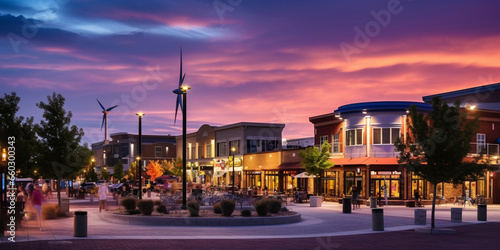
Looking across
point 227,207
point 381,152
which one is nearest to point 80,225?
point 227,207

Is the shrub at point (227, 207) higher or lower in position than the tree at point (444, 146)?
lower

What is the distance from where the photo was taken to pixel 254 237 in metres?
20.4

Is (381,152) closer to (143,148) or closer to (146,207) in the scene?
(146,207)

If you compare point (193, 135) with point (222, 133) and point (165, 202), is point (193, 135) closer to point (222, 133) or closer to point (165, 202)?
point (222, 133)

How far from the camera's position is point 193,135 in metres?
98.2

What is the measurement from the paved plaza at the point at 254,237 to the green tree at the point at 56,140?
17.9 ft

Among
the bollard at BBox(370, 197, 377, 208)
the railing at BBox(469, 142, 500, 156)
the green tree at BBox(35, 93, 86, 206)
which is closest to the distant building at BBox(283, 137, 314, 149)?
the railing at BBox(469, 142, 500, 156)

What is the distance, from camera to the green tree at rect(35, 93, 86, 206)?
31.2 m

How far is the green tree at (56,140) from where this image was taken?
1229 inches

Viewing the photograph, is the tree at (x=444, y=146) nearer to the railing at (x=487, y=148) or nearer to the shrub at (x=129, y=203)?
the shrub at (x=129, y=203)

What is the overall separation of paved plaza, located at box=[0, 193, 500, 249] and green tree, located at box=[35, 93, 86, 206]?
5465 mm

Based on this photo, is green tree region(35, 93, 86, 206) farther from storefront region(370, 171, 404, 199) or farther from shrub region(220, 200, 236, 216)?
storefront region(370, 171, 404, 199)

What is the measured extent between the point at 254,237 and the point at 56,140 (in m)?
15.8

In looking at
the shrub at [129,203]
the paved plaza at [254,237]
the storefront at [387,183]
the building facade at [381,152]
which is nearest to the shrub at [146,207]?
the shrub at [129,203]
